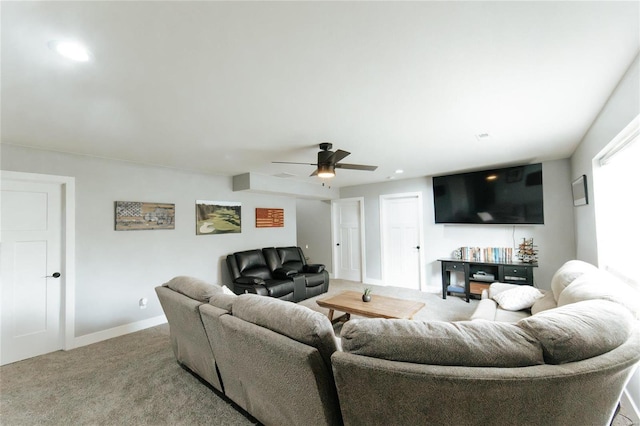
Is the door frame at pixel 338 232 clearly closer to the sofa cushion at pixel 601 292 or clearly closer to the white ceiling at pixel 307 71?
the white ceiling at pixel 307 71

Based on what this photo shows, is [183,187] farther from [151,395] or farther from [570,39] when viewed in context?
[570,39]

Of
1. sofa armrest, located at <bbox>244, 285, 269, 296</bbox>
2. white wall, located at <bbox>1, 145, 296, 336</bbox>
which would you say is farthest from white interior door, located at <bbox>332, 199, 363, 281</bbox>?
white wall, located at <bbox>1, 145, 296, 336</bbox>

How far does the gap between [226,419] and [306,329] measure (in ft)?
3.95

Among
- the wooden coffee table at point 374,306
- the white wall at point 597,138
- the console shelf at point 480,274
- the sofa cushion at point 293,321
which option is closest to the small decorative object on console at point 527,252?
the console shelf at point 480,274

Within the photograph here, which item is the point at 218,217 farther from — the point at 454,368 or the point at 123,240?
the point at 454,368

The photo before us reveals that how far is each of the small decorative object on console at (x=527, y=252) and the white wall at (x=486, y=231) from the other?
0.22 ft

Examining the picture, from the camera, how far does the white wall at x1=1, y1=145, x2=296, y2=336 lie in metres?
3.21

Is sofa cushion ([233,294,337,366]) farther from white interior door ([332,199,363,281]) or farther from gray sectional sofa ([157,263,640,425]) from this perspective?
white interior door ([332,199,363,281])

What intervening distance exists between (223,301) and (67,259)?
8.48 ft

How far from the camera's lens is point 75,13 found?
1.16 metres

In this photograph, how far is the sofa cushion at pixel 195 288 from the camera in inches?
84.0

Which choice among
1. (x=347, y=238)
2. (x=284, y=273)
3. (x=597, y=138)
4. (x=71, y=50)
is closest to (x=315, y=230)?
(x=347, y=238)

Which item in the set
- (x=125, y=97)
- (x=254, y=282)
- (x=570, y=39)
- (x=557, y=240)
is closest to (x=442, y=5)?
(x=570, y=39)

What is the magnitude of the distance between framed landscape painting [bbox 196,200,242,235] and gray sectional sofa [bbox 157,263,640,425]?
3.37m
